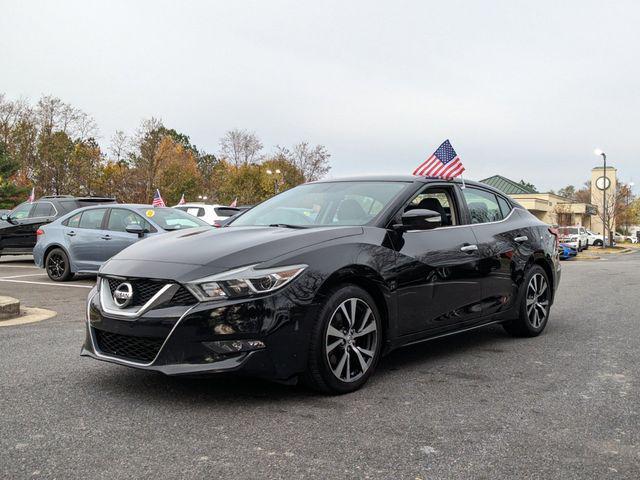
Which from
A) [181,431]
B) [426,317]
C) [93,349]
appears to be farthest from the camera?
[426,317]

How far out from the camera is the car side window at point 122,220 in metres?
11.1

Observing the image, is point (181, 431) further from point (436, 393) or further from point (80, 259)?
point (80, 259)

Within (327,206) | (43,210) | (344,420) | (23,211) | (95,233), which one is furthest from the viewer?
(23,211)

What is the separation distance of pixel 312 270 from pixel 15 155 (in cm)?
4533

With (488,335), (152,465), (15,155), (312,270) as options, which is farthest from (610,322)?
(15,155)

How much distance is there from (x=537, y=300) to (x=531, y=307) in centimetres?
16

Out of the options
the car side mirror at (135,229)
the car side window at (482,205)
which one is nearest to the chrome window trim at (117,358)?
the car side window at (482,205)

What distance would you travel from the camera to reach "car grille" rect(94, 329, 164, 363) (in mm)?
3896

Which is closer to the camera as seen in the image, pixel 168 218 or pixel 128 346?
pixel 128 346

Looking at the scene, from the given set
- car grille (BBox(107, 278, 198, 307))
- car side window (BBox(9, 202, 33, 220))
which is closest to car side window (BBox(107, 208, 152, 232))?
car side window (BBox(9, 202, 33, 220))

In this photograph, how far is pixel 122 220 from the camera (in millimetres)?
11250

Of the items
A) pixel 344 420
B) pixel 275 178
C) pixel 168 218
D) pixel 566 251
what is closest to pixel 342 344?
pixel 344 420

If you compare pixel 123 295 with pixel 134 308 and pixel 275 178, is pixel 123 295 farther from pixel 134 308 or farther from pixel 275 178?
pixel 275 178

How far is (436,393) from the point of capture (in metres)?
4.35
